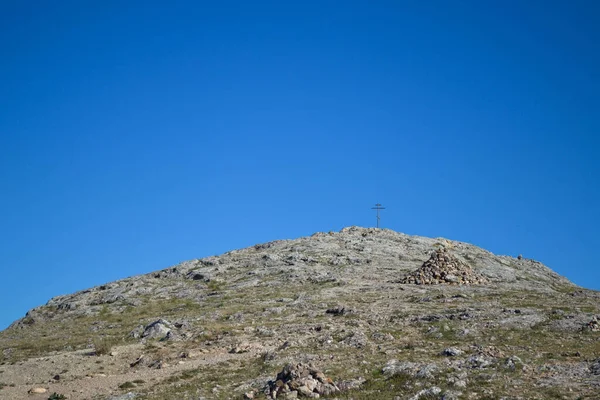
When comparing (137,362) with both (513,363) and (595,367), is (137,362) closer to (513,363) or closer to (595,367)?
Result: (513,363)

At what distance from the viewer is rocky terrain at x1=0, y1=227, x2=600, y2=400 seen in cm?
3197

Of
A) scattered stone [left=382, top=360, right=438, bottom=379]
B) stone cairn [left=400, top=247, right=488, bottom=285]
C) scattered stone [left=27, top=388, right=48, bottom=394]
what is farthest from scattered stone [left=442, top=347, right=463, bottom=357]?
stone cairn [left=400, top=247, right=488, bottom=285]

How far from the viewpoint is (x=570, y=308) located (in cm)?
5300

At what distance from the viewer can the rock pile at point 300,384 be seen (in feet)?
101

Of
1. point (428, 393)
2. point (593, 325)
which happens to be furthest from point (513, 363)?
point (593, 325)

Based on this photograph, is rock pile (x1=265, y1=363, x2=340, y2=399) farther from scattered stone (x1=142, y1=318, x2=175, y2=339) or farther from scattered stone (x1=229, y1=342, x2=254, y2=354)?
scattered stone (x1=142, y1=318, x2=175, y2=339)

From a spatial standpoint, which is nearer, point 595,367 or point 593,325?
point 595,367

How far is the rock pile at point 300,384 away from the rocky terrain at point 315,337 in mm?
86

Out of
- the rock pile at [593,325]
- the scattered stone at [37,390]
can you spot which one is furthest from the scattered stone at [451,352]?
the scattered stone at [37,390]

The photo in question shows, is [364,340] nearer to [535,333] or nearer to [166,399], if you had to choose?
[535,333]

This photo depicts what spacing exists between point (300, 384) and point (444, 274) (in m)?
49.6

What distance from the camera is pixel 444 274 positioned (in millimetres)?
76000

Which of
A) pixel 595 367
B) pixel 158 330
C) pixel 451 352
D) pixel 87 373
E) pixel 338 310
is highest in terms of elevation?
pixel 338 310

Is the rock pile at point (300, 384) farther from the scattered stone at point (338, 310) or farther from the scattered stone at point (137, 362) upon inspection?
the scattered stone at point (338, 310)
